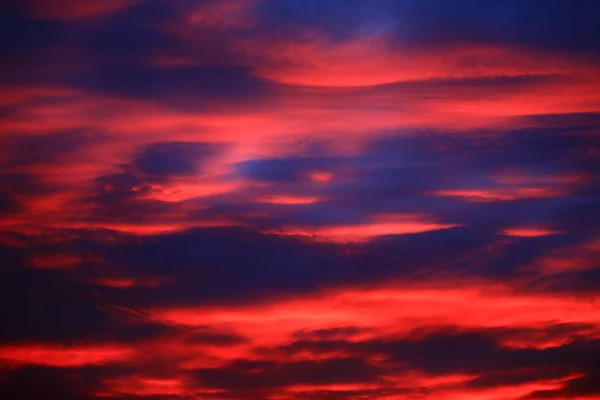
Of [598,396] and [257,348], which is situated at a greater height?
[257,348]

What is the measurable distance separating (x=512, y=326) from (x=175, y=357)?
550cm

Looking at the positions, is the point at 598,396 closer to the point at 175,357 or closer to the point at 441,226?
the point at 441,226

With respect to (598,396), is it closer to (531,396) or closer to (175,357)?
(531,396)

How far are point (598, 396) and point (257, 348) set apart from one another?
5.47m

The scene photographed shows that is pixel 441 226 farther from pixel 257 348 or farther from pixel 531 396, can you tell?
pixel 257 348

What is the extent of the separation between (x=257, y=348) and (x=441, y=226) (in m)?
3.65

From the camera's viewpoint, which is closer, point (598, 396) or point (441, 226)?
point (598, 396)

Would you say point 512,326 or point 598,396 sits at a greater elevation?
point 512,326

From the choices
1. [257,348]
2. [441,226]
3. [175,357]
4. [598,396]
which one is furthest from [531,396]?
[175,357]

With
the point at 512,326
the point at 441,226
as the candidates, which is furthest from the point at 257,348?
the point at 512,326

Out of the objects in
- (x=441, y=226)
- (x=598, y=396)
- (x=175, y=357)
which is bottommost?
(x=598, y=396)

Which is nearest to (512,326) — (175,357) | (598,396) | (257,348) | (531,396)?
(531,396)

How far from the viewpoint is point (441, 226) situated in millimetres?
6090

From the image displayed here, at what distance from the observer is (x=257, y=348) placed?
19.0 ft
